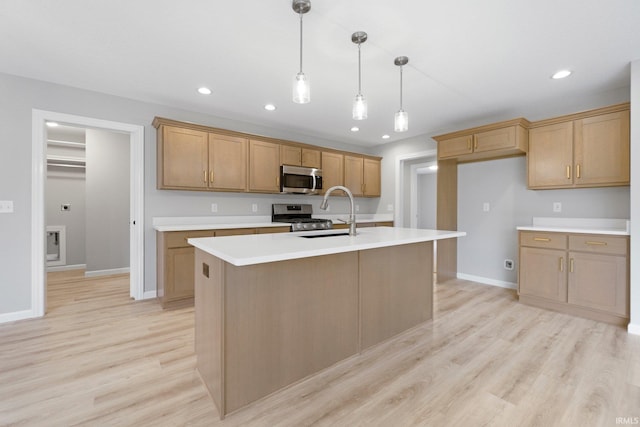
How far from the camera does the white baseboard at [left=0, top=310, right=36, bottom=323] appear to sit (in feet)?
8.94

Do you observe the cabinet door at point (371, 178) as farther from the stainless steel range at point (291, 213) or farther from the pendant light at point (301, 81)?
the pendant light at point (301, 81)

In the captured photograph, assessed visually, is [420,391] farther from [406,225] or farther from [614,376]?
[406,225]

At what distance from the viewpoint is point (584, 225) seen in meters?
3.22

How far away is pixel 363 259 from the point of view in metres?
2.12

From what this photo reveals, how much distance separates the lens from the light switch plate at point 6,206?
2729mm

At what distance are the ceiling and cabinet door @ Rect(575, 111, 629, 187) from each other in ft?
1.36

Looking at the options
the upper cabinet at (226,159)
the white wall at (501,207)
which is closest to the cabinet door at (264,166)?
the upper cabinet at (226,159)

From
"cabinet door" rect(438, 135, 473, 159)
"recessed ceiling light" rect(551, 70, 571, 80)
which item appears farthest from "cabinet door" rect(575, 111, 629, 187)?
"cabinet door" rect(438, 135, 473, 159)

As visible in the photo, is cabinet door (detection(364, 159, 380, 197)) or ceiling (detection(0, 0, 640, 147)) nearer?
ceiling (detection(0, 0, 640, 147))

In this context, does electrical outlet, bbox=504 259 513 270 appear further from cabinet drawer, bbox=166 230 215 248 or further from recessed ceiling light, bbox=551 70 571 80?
cabinet drawer, bbox=166 230 215 248

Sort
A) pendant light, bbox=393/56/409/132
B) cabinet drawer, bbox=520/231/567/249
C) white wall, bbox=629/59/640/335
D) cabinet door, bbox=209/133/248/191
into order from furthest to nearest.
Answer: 1. cabinet door, bbox=209/133/248/191
2. cabinet drawer, bbox=520/231/567/249
3. white wall, bbox=629/59/640/335
4. pendant light, bbox=393/56/409/132

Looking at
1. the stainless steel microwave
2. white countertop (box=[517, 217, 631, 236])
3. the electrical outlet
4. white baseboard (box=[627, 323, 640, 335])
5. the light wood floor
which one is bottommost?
the light wood floor

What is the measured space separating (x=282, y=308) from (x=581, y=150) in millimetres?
3497

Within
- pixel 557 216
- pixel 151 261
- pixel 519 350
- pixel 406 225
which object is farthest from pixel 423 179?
pixel 151 261
